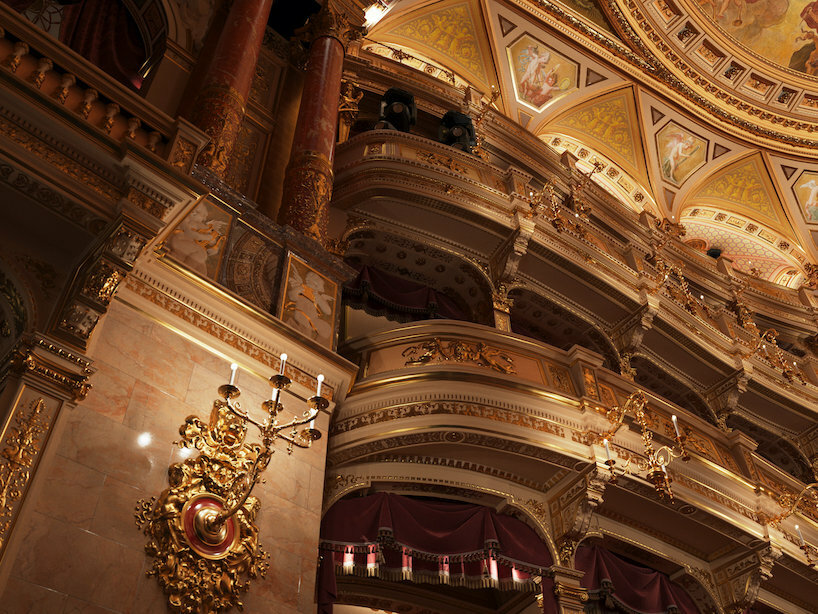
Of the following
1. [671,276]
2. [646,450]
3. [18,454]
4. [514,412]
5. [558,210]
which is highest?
[671,276]

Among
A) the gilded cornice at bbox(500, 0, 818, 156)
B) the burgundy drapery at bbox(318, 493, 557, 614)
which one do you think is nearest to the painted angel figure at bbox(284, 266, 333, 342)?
the burgundy drapery at bbox(318, 493, 557, 614)

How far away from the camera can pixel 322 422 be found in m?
5.18

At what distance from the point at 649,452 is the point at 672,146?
12525 mm

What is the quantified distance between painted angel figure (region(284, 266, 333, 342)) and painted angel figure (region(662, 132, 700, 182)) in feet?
42.2

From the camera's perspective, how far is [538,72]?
50.3ft

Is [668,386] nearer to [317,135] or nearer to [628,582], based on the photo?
[628,582]

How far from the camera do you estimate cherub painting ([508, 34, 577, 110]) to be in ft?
49.4

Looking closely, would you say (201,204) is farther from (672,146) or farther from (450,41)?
(672,146)

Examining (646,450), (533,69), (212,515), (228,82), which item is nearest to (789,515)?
(646,450)

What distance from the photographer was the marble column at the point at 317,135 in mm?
6582

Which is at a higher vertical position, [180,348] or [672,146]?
[672,146]

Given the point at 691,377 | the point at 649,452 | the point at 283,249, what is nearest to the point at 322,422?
the point at 283,249

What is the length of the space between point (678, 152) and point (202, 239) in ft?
47.0

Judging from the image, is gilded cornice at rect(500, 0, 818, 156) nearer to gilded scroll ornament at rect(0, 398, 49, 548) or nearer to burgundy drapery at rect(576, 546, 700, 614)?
burgundy drapery at rect(576, 546, 700, 614)
